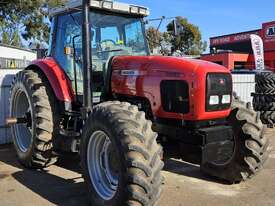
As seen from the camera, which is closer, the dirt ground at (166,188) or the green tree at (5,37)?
the dirt ground at (166,188)

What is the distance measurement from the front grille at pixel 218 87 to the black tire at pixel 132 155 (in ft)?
2.97

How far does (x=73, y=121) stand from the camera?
278 inches

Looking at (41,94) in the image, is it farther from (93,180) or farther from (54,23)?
(93,180)

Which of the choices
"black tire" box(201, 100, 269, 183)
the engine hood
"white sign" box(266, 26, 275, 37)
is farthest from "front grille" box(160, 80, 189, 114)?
"white sign" box(266, 26, 275, 37)

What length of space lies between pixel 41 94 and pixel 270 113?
7.94 metres

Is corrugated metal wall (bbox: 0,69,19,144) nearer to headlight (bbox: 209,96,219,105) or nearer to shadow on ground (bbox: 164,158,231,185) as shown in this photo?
shadow on ground (bbox: 164,158,231,185)

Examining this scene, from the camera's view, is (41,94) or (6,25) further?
(6,25)

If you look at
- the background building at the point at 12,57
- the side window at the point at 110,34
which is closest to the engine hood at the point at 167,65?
the side window at the point at 110,34

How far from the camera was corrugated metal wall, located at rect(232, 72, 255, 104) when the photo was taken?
45.4ft

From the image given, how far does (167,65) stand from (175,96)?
417mm

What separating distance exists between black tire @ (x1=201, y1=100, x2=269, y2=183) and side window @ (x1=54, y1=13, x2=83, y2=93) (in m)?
2.36

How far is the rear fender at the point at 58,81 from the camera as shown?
693cm

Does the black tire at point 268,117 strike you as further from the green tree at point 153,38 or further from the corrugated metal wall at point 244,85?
the green tree at point 153,38

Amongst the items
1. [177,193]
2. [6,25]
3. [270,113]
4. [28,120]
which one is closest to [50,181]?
[28,120]
